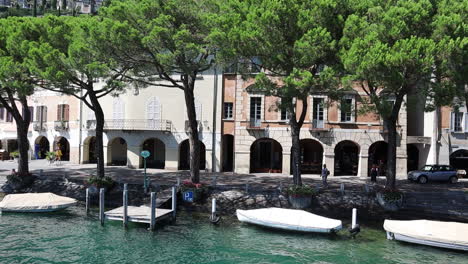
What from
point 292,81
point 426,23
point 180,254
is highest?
point 426,23

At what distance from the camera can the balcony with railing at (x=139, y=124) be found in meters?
40.0

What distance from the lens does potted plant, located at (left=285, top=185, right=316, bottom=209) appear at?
26.0 m

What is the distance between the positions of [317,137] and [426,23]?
16.6m

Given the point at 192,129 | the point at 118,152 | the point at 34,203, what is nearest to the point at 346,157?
the point at 192,129

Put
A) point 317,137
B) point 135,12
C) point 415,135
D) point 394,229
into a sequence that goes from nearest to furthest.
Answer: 1. point 394,229
2. point 135,12
3. point 317,137
4. point 415,135

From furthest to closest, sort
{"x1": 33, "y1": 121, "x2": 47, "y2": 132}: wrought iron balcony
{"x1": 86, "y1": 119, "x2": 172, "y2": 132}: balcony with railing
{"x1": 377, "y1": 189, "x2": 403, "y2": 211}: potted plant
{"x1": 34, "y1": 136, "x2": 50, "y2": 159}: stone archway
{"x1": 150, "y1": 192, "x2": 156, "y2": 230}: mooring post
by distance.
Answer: {"x1": 34, "y1": 136, "x2": 50, "y2": 159}: stone archway, {"x1": 33, "y1": 121, "x2": 47, "y2": 132}: wrought iron balcony, {"x1": 86, "y1": 119, "x2": 172, "y2": 132}: balcony with railing, {"x1": 377, "y1": 189, "x2": 403, "y2": 211}: potted plant, {"x1": 150, "y1": 192, "x2": 156, "y2": 230}: mooring post

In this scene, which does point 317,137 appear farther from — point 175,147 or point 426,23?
point 426,23

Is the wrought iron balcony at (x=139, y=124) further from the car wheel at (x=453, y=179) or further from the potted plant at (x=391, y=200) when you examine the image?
the car wheel at (x=453, y=179)

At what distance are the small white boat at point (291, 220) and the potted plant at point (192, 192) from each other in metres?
4.32

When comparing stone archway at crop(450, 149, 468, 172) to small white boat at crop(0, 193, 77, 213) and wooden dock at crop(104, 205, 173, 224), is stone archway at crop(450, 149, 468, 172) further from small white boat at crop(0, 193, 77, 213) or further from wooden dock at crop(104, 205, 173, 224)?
small white boat at crop(0, 193, 77, 213)

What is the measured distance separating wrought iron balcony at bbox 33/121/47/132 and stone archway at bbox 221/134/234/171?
21.0m

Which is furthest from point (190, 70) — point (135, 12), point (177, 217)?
point (177, 217)

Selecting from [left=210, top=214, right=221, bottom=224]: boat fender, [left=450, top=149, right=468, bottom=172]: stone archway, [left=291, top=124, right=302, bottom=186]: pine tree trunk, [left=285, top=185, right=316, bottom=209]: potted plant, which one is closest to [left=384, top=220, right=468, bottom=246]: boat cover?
[left=285, top=185, right=316, bottom=209]: potted plant

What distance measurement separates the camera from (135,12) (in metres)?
25.1
